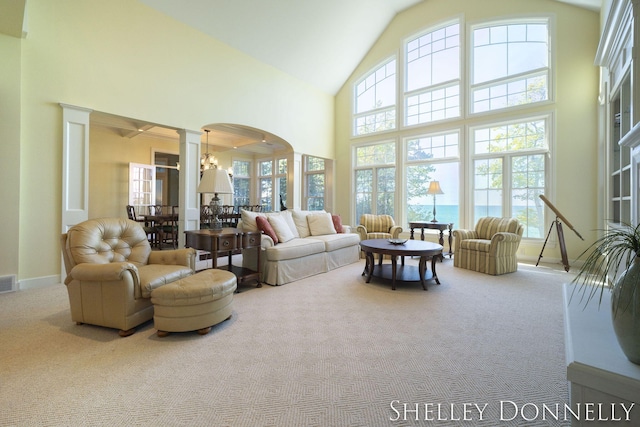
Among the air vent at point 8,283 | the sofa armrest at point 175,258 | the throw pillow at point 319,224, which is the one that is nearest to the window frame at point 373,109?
the throw pillow at point 319,224

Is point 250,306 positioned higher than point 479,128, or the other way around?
point 479,128

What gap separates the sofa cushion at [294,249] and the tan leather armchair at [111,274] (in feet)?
3.63

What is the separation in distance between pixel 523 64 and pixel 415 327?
557 cm

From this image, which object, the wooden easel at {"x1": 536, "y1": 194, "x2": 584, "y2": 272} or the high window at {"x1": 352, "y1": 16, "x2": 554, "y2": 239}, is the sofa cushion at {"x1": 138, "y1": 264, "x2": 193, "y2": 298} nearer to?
the high window at {"x1": 352, "y1": 16, "x2": 554, "y2": 239}

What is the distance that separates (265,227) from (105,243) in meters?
1.78

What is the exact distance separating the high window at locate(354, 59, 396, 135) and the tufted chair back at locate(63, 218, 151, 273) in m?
5.87

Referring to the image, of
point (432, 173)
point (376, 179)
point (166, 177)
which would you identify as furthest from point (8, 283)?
point (432, 173)

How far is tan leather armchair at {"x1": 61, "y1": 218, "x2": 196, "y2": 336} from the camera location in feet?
7.48

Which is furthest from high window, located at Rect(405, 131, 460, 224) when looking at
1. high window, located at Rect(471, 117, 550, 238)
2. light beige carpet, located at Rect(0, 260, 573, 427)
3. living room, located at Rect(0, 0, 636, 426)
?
light beige carpet, located at Rect(0, 260, 573, 427)

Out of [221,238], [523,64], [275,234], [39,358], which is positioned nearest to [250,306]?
[221,238]

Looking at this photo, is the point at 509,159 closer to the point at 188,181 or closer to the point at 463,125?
the point at 463,125

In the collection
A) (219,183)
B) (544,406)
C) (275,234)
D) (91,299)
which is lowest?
(544,406)

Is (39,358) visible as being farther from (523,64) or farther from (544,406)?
(523,64)

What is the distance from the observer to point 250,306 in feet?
9.77
